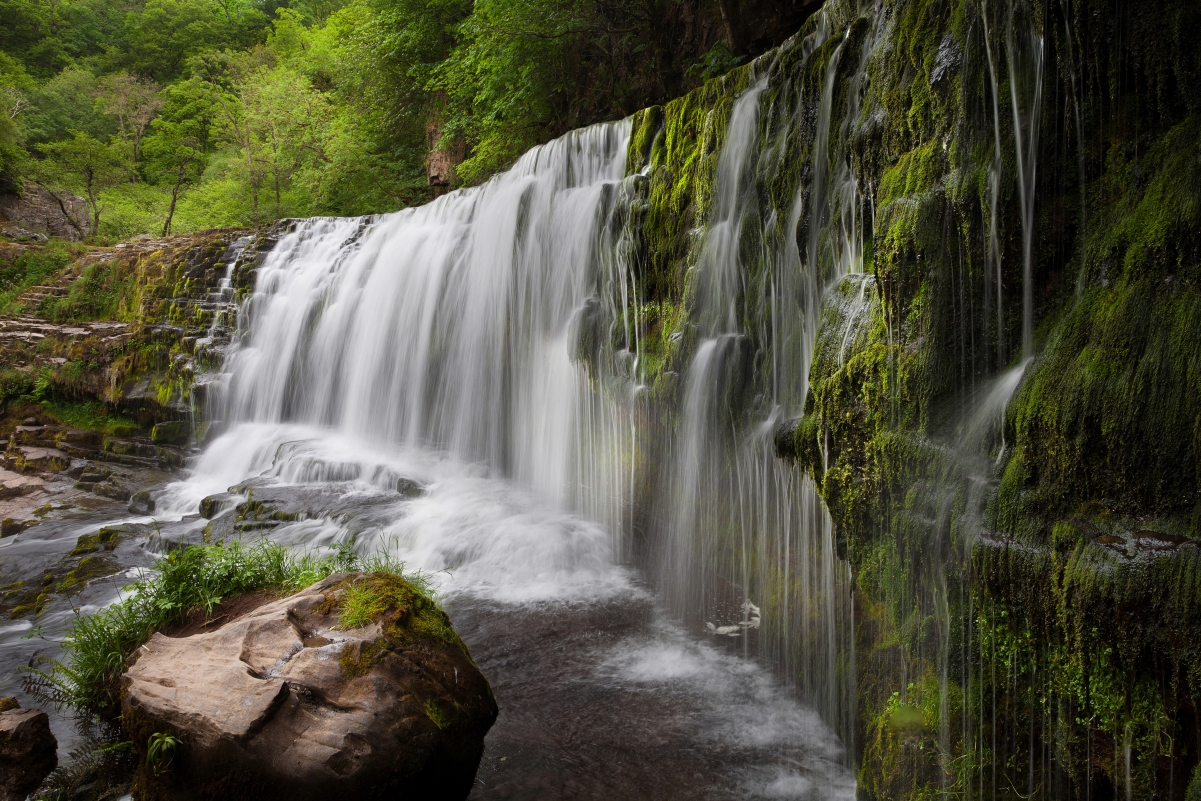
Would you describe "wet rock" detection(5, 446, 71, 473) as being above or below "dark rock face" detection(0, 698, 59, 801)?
above

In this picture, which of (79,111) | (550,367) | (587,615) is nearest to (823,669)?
(587,615)

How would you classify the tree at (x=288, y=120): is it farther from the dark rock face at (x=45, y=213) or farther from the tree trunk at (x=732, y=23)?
the tree trunk at (x=732, y=23)

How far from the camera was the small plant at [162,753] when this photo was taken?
345 cm

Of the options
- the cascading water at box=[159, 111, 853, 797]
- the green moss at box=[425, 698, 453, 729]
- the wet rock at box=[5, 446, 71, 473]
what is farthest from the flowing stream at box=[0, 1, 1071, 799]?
the wet rock at box=[5, 446, 71, 473]

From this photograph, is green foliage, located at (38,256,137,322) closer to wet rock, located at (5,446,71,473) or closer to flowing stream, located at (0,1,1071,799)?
wet rock, located at (5,446,71,473)

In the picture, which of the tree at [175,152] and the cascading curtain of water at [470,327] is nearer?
the cascading curtain of water at [470,327]

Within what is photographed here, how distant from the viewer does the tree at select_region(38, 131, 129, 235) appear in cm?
2353

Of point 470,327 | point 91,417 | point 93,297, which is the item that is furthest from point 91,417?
point 470,327

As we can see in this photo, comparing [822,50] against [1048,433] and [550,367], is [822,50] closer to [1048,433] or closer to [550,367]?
[1048,433]

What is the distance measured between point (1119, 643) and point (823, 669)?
285cm

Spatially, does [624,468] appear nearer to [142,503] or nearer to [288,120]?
[142,503]

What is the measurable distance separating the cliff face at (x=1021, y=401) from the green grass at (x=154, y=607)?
9.66ft

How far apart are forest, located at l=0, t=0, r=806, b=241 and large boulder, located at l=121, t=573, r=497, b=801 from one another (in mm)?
9679

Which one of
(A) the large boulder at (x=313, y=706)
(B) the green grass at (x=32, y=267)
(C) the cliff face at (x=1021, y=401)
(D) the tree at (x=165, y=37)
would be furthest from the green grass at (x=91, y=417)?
(D) the tree at (x=165, y=37)
